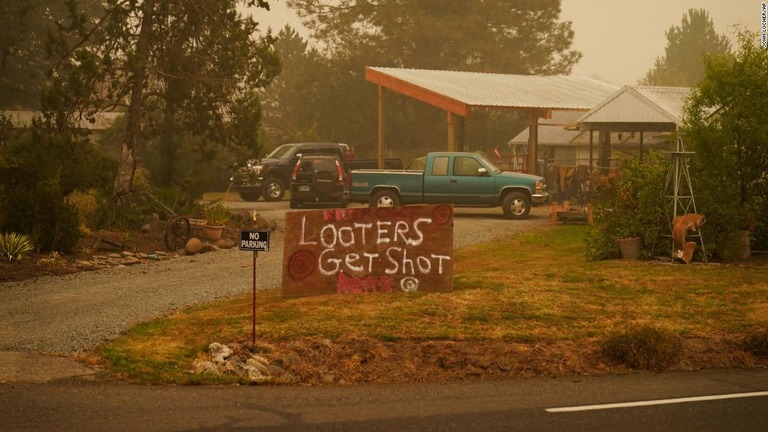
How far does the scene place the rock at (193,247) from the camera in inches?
951

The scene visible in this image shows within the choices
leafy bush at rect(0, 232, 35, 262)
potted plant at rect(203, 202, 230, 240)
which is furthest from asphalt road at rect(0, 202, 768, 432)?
potted plant at rect(203, 202, 230, 240)

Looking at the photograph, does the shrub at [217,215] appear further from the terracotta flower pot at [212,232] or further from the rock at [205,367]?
the rock at [205,367]

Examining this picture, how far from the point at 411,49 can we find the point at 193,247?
167 feet

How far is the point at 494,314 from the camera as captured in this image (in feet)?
48.8

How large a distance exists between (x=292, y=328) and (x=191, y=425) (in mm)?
4607

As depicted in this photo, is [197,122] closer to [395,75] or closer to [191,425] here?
[395,75]

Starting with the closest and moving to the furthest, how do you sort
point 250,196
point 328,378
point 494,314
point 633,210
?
point 328,378 < point 494,314 < point 633,210 < point 250,196

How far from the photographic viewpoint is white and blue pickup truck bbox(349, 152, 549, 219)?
32562 mm

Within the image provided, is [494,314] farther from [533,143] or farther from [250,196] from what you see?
[533,143]

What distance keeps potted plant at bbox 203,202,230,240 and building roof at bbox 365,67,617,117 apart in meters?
14.4

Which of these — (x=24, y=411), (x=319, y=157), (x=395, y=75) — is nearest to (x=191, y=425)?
(x=24, y=411)

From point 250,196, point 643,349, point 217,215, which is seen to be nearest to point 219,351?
point 643,349

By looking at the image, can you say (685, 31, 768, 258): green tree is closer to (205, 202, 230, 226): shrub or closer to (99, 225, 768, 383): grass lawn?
(99, 225, 768, 383): grass lawn

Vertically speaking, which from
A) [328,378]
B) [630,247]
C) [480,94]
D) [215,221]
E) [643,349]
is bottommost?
[328,378]
